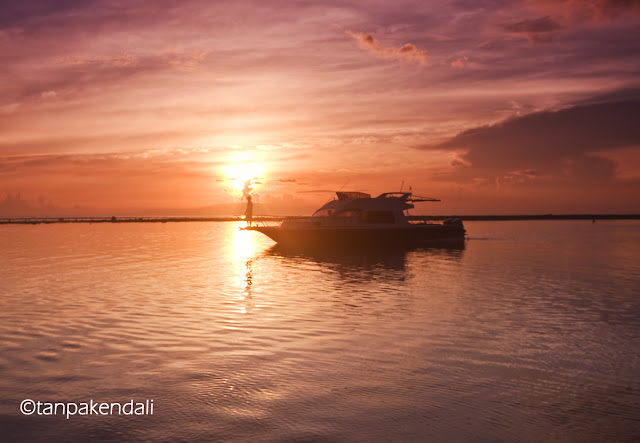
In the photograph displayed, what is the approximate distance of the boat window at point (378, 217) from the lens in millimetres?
43344

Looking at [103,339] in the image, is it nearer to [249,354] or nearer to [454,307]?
[249,354]

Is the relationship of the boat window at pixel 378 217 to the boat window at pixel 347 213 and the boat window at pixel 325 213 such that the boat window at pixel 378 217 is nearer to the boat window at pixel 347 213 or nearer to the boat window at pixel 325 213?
the boat window at pixel 347 213

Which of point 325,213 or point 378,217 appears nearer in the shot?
point 325,213

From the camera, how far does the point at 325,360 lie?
32.0 feet

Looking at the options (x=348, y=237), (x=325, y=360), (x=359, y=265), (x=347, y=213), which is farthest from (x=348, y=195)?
(x=325, y=360)

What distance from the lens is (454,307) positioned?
15992mm

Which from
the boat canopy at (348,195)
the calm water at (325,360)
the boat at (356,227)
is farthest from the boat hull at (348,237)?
the calm water at (325,360)

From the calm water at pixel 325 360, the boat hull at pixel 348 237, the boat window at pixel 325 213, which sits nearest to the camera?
the calm water at pixel 325 360

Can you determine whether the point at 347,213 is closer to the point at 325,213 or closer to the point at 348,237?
the point at 325,213

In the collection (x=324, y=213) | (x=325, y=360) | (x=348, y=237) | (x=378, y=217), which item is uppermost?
(x=324, y=213)

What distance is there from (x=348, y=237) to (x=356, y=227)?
1.21 metres

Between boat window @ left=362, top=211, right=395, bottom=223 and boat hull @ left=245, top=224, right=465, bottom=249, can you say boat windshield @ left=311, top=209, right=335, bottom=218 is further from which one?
boat window @ left=362, top=211, right=395, bottom=223

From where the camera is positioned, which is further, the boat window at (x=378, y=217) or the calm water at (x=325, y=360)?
the boat window at (x=378, y=217)

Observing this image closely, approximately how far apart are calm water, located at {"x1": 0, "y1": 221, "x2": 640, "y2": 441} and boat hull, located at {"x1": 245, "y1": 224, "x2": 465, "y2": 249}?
1962 centimetres
